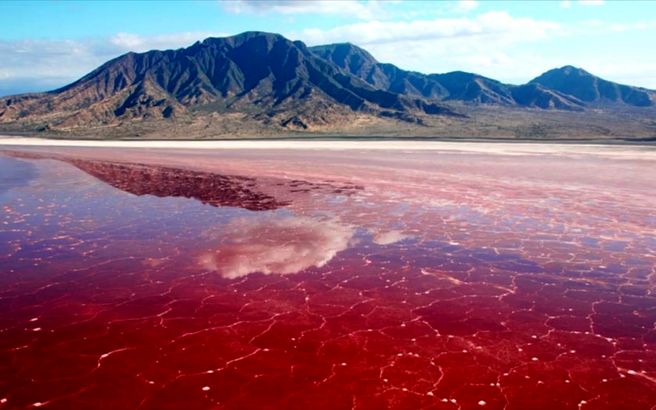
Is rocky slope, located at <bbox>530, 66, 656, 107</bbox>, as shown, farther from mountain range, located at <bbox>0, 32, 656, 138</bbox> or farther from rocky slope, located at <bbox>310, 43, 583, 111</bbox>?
rocky slope, located at <bbox>310, 43, 583, 111</bbox>

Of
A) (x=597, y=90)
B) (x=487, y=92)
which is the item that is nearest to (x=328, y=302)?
(x=487, y=92)

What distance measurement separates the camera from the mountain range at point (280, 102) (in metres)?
93.2

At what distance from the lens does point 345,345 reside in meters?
8.08

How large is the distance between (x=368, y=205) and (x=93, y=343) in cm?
1271

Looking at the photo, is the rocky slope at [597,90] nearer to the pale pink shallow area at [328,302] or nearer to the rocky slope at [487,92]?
the rocky slope at [487,92]

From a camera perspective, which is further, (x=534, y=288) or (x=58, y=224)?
(x=58, y=224)

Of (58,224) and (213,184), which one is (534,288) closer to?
(58,224)

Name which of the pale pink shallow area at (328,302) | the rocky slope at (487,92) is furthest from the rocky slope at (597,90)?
the pale pink shallow area at (328,302)

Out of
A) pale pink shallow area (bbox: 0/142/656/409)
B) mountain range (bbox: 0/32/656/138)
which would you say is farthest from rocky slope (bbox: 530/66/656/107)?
pale pink shallow area (bbox: 0/142/656/409)

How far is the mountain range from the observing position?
93188mm

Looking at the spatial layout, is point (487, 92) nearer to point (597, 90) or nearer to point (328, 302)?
point (597, 90)

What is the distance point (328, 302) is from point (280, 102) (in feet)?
389

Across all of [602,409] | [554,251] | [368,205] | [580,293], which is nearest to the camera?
[602,409]

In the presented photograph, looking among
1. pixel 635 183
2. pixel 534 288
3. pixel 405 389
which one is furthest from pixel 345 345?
pixel 635 183
